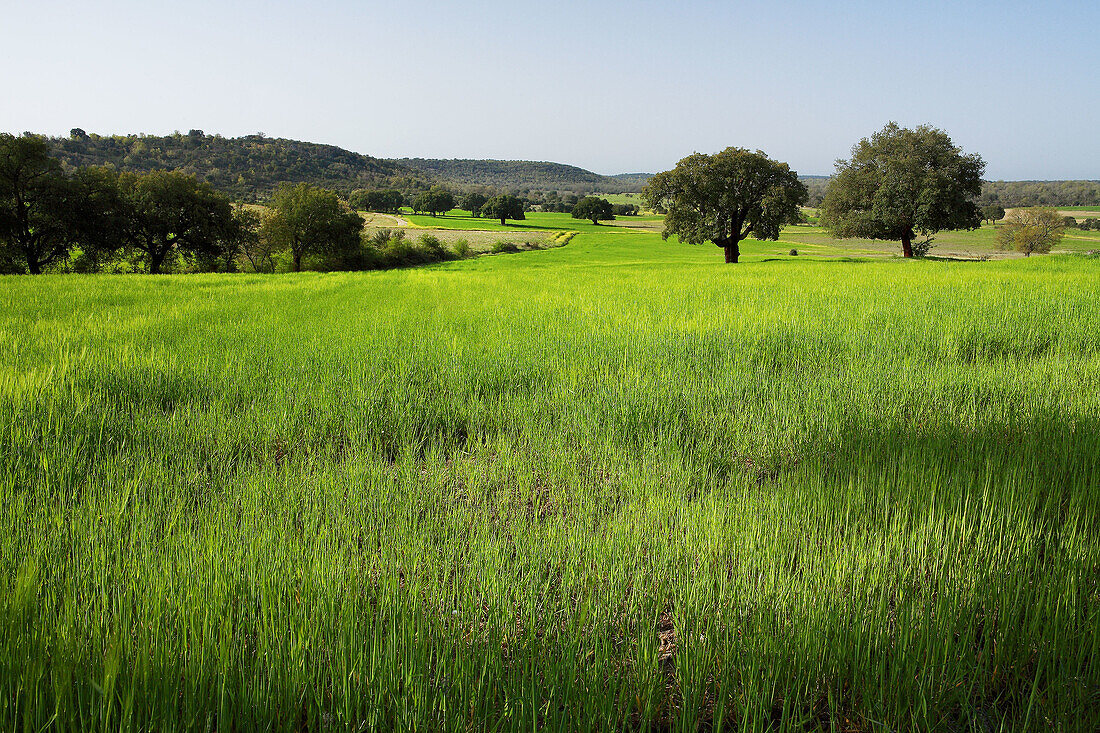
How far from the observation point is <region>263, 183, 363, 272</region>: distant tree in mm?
45559

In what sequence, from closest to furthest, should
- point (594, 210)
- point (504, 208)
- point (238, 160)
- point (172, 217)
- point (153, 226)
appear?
point (153, 226)
point (172, 217)
point (504, 208)
point (594, 210)
point (238, 160)

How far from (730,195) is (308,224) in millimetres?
35030

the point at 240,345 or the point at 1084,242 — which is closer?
the point at 240,345

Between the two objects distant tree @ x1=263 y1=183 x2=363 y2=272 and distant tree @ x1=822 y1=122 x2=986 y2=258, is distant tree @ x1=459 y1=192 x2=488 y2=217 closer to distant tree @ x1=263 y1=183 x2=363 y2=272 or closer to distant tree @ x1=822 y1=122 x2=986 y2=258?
distant tree @ x1=263 y1=183 x2=363 y2=272

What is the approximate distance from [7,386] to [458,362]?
3650 millimetres

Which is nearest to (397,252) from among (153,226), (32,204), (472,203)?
(153,226)

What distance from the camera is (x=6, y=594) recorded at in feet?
5.62

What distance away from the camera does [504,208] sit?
94.8 meters

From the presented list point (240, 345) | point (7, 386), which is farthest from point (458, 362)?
point (7, 386)

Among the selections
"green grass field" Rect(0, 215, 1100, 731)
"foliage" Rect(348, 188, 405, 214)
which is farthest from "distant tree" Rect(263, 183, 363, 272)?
"foliage" Rect(348, 188, 405, 214)

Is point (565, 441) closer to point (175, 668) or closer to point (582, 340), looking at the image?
point (175, 668)

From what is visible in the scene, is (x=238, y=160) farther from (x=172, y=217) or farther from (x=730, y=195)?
(x=730, y=195)

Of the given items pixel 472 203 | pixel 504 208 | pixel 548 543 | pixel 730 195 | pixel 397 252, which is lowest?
pixel 548 543

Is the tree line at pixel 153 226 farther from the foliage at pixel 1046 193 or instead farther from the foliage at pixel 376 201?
the foliage at pixel 1046 193
